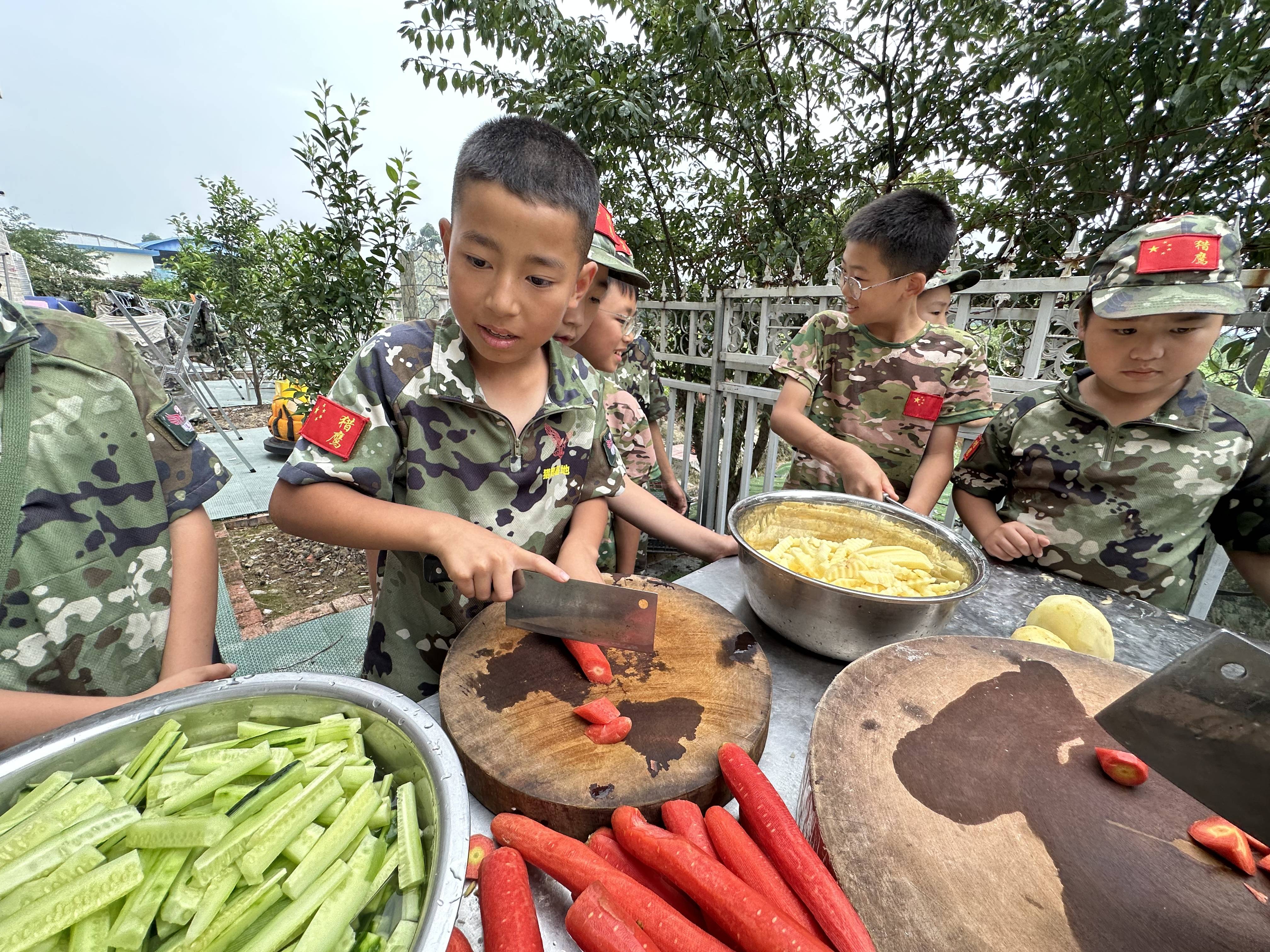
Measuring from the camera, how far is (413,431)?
1560 mm

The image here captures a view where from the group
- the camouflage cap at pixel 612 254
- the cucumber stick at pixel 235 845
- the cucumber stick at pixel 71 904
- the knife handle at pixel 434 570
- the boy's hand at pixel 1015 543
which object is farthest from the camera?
the camouflage cap at pixel 612 254

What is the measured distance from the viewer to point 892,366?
9.40ft

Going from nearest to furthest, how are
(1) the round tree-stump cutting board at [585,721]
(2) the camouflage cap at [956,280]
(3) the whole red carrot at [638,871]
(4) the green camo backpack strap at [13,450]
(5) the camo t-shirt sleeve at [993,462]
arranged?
(3) the whole red carrot at [638,871] < (1) the round tree-stump cutting board at [585,721] < (4) the green camo backpack strap at [13,450] < (5) the camo t-shirt sleeve at [993,462] < (2) the camouflage cap at [956,280]

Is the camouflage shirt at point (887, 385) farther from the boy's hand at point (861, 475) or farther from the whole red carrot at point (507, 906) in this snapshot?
the whole red carrot at point (507, 906)

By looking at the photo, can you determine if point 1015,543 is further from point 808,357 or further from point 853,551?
point 808,357

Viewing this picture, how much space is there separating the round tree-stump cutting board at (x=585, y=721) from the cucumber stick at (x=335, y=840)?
199 mm

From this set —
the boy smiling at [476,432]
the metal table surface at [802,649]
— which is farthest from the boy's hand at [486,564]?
the metal table surface at [802,649]

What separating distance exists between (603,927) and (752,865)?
0.26 meters

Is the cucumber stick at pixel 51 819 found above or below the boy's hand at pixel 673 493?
above

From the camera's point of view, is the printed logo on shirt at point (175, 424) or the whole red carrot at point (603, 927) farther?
the printed logo on shirt at point (175, 424)

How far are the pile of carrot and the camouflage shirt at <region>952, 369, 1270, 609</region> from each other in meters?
1.98

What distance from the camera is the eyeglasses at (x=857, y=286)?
270 centimetres

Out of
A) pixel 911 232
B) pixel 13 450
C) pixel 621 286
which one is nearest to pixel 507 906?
pixel 13 450

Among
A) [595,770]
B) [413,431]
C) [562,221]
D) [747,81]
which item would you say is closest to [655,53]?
[747,81]
